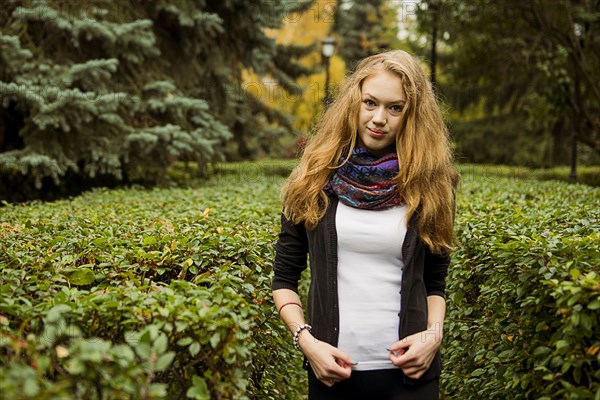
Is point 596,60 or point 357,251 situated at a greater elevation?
point 596,60

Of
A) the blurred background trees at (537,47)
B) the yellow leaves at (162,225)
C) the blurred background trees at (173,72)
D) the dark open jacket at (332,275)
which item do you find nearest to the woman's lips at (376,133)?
the dark open jacket at (332,275)

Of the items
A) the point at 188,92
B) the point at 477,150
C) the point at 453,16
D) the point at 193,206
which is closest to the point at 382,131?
the point at 193,206

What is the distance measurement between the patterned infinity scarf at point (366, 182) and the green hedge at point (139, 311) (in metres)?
0.55

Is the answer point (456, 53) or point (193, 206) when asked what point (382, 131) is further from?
point (456, 53)

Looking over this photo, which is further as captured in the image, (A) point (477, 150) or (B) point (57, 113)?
(A) point (477, 150)

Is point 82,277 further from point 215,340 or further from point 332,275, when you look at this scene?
point 332,275

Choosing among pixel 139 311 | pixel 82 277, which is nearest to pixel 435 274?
pixel 139 311

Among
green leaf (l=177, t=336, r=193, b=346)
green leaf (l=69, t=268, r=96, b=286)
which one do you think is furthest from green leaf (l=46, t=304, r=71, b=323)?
green leaf (l=69, t=268, r=96, b=286)

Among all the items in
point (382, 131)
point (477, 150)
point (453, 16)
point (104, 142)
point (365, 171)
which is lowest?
point (477, 150)

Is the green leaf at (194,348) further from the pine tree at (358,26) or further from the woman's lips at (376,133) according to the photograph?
the pine tree at (358,26)

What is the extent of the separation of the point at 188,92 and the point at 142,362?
1131 centimetres

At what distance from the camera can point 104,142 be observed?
9.74 m

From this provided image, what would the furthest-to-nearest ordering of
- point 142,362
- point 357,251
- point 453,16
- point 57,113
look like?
point 453,16 → point 57,113 → point 357,251 → point 142,362

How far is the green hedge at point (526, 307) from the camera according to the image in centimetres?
229
